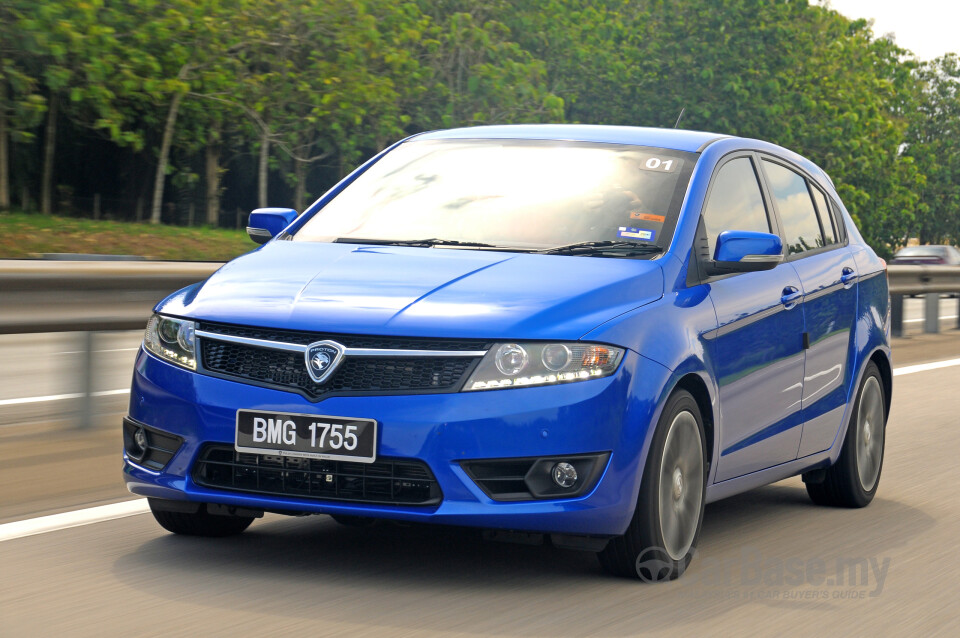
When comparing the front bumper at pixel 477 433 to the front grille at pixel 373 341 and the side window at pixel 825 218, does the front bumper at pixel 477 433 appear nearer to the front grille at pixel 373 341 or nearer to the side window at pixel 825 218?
the front grille at pixel 373 341

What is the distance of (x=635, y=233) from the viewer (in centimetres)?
536

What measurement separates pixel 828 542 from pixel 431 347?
2243 mm

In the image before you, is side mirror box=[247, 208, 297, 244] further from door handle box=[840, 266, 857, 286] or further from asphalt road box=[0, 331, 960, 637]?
door handle box=[840, 266, 857, 286]

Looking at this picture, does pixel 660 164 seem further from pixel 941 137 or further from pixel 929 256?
pixel 941 137

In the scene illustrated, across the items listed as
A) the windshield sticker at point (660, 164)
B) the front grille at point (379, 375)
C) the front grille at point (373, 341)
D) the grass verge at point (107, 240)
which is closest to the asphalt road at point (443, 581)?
the front grille at point (379, 375)

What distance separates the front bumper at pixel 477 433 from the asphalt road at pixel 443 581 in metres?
0.26

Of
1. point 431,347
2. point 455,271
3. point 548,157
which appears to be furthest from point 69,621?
point 548,157

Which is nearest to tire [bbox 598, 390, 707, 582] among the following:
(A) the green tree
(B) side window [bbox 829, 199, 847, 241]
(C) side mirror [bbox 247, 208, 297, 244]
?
(C) side mirror [bbox 247, 208, 297, 244]

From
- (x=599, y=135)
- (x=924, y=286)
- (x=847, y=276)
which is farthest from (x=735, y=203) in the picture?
(x=924, y=286)

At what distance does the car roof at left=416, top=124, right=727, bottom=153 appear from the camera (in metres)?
5.98

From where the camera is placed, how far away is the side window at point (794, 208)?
6.50 metres

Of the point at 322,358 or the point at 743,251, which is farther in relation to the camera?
the point at 743,251

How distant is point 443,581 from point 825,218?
314 cm

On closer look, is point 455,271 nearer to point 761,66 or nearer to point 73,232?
point 73,232
